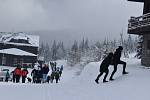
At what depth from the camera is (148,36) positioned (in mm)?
30812

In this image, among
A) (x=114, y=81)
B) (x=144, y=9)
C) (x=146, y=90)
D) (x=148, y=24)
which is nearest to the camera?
(x=146, y=90)

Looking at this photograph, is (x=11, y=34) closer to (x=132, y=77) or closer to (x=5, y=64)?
(x=5, y=64)

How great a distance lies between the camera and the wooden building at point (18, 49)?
265 feet

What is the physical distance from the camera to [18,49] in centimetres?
8356

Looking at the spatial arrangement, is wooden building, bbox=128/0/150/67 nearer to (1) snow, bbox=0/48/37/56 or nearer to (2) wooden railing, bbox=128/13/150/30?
(2) wooden railing, bbox=128/13/150/30

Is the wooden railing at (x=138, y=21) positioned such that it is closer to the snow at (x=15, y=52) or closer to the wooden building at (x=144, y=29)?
the wooden building at (x=144, y=29)

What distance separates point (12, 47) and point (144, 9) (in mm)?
54888

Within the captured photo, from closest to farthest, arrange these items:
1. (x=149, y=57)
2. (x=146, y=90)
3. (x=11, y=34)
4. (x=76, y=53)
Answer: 1. (x=146, y=90)
2. (x=149, y=57)
3. (x=11, y=34)
4. (x=76, y=53)

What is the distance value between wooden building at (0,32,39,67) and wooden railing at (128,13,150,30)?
49627 millimetres

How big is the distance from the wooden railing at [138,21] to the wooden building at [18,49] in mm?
49627

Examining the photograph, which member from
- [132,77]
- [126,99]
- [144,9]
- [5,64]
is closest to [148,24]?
[144,9]

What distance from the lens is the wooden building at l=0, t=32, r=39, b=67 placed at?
80750mm

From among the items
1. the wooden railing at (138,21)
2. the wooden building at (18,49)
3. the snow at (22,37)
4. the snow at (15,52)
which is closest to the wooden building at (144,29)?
the wooden railing at (138,21)

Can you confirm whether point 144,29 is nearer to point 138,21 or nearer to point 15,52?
point 138,21
